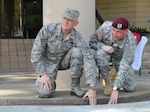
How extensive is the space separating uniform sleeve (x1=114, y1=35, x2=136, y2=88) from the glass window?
37.6 ft

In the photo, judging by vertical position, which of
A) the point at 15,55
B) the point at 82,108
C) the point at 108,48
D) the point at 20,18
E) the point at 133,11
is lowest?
the point at 15,55

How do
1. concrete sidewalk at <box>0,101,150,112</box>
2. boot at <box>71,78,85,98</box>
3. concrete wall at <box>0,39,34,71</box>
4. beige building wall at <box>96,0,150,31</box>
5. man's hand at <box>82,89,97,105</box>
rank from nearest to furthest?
concrete sidewalk at <box>0,101,150,112</box>
man's hand at <box>82,89,97,105</box>
boot at <box>71,78,85,98</box>
concrete wall at <box>0,39,34,71</box>
beige building wall at <box>96,0,150,31</box>

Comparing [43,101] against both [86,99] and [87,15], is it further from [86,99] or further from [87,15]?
[87,15]

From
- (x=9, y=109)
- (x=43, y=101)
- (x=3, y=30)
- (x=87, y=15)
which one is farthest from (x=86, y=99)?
(x=3, y=30)

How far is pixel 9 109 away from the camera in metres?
4.93

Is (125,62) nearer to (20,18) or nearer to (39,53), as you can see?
(39,53)

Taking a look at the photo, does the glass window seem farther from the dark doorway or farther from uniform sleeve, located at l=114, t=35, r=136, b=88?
uniform sleeve, located at l=114, t=35, r=136, b=88

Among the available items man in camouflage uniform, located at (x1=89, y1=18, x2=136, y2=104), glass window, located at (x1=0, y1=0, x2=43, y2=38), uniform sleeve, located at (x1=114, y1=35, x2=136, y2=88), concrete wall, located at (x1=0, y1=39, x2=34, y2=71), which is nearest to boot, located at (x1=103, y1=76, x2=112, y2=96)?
man in camouflage uniform, located at (x1=89, y1=18, x2=136, y2=104)

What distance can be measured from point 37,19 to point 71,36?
39.7 ft

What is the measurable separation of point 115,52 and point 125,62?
1.44ft

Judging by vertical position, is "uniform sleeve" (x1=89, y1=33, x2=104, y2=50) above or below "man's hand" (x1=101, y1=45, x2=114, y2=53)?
above

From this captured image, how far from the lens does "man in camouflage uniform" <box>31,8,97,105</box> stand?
5016 millimetres

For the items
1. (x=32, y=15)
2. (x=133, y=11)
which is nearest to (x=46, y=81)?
(x=133, y=11)

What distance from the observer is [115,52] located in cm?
561
